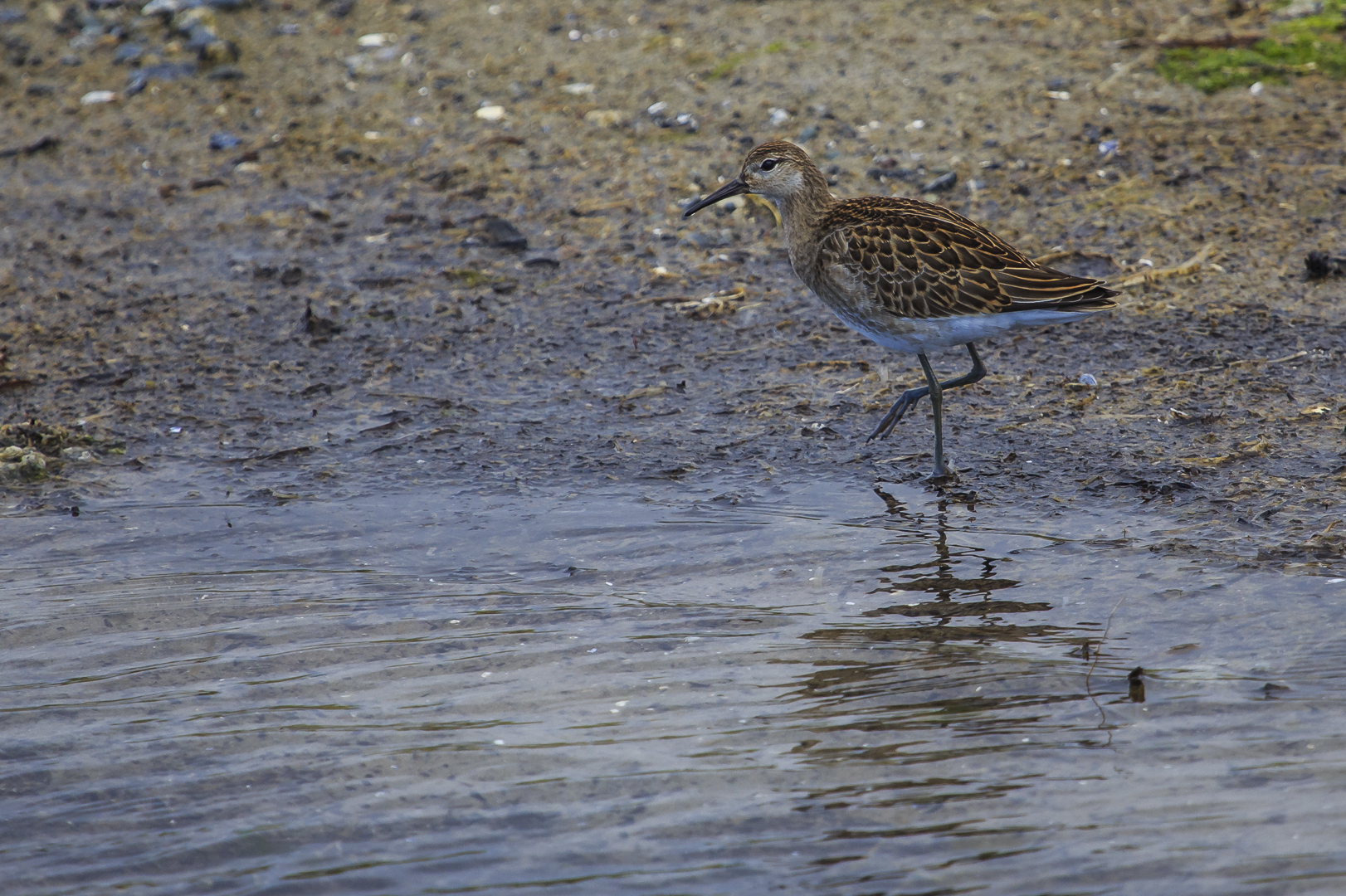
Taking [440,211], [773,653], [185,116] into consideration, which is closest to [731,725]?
[773,653]

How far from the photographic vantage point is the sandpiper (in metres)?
5.96

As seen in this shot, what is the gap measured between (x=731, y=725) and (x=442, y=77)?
7.75m

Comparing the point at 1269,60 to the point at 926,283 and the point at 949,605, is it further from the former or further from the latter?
the point at 949,605

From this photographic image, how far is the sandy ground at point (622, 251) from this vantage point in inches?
260

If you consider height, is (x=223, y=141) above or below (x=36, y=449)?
above

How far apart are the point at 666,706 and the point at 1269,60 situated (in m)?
7.66

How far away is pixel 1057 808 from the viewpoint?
4133 millimetres

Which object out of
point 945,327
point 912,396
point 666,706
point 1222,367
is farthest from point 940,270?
point 666,706

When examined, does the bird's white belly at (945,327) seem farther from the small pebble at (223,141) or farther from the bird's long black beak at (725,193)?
the small pebble at (223,141)

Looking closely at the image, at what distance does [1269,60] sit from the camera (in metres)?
9.63

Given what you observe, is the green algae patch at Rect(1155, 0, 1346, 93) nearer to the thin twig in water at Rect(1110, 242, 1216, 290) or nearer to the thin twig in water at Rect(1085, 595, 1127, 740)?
the thin twig in water at Rect(1110, 242, 1216, 290)

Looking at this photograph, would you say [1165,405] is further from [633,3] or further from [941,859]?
[633,3]

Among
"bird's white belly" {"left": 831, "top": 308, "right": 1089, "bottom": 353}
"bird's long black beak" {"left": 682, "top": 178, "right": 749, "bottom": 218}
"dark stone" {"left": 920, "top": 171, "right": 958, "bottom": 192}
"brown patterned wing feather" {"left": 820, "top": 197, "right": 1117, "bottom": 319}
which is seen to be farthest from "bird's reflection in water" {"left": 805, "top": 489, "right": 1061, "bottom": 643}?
"dark stone" {"left": 920, "top": 171, "right": 958, "bottom": 192}

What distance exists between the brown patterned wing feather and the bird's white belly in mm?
33
